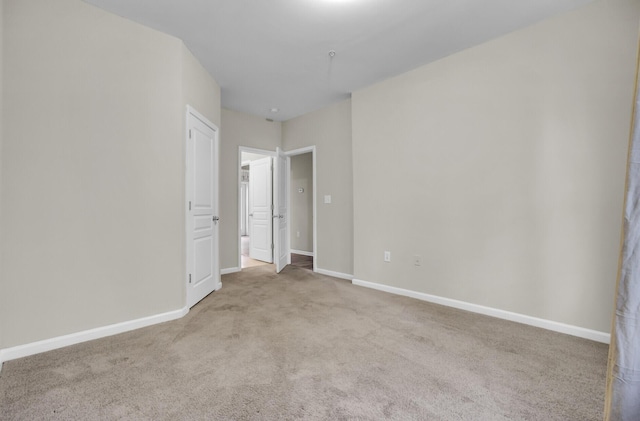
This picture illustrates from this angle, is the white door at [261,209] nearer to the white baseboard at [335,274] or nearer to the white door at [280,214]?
the white door at [280,214]

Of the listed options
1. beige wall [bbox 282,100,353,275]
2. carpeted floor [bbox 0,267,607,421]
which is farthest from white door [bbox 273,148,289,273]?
carpeted floor [bbox 0,267,607,421]

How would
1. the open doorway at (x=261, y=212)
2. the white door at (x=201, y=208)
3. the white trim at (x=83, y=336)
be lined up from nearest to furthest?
the white trim at (x=83, y=336), the white door at (x=201, y=208), the open doorway at (x=261, y=212)

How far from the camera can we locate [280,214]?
483cm

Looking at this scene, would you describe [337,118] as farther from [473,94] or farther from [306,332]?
[306,332]

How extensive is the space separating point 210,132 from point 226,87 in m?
0.73

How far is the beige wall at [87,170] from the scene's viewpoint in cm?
200

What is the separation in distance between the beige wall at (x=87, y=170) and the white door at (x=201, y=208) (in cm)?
18

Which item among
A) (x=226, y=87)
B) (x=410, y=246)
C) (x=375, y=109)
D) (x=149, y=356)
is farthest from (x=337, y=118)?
(x=149, y=356)

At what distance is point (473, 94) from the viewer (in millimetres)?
2830

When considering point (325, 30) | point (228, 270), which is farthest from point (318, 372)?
point (228, 270)

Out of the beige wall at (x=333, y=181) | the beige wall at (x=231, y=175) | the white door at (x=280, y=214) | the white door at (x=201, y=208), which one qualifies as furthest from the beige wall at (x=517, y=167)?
the beige wall at (x=231, y=175)

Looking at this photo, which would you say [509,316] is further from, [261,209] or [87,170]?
[261,209]

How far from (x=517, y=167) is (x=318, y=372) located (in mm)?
2385

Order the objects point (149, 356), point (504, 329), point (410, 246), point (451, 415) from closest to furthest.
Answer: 1. point (451, 415)
2. point (149, 356)
3. point (504, 329)
4. point (410, 246)
